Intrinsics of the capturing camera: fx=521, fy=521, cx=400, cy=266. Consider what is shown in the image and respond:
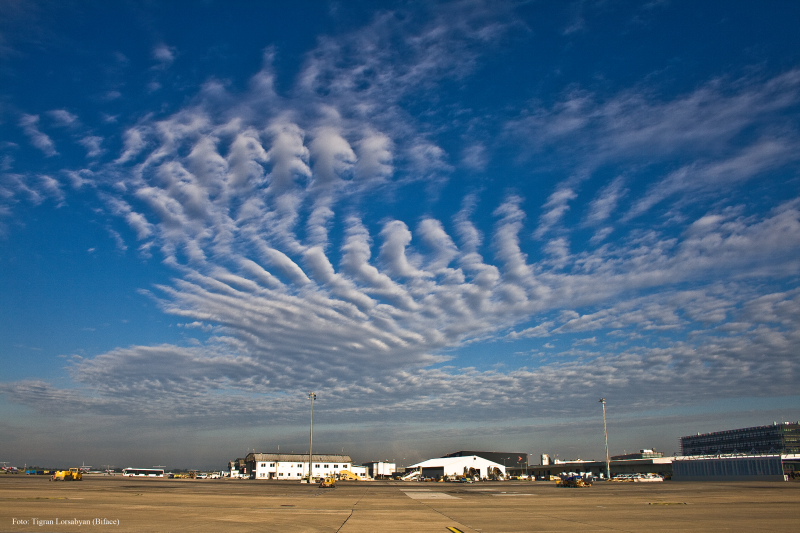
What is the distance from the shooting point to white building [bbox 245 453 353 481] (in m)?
173

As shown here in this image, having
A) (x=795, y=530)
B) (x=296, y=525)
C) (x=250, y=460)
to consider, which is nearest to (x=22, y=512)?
(x=296, y=525)

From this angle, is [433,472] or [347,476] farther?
[433,472]

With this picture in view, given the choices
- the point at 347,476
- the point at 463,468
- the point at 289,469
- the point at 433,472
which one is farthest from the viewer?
the point at 433,472

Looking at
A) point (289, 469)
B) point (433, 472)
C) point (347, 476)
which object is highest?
point (289, 469)

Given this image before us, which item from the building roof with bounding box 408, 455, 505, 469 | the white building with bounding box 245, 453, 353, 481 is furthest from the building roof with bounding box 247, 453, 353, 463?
the building roof with bounding box 408, 455, 505, 469

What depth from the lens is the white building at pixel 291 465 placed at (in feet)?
567

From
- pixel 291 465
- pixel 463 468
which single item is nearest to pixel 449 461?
pixel 463 468

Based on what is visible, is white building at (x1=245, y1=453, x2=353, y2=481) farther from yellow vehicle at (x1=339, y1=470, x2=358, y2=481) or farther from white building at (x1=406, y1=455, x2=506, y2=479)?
white building at (x1=406, y1=455, x2=506, y2=479)

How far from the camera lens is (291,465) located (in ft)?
586

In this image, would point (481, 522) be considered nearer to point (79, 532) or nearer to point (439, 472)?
point (79, 532)

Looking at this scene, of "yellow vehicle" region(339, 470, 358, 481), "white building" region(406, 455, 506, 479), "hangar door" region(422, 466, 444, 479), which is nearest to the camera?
"yellow vehicle" region(339, 470, 358, 481)

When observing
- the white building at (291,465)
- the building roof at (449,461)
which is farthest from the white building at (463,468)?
the white building at (291,465)

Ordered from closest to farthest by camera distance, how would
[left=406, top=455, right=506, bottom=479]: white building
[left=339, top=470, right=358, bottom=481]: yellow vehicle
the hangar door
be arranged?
[left=339, top=470, right=358, bottom=481]: yellow vehicle, [left=406, top=455, right=506, bottom=479]: white building, the hangar door

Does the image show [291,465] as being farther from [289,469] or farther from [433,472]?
[433,472]
